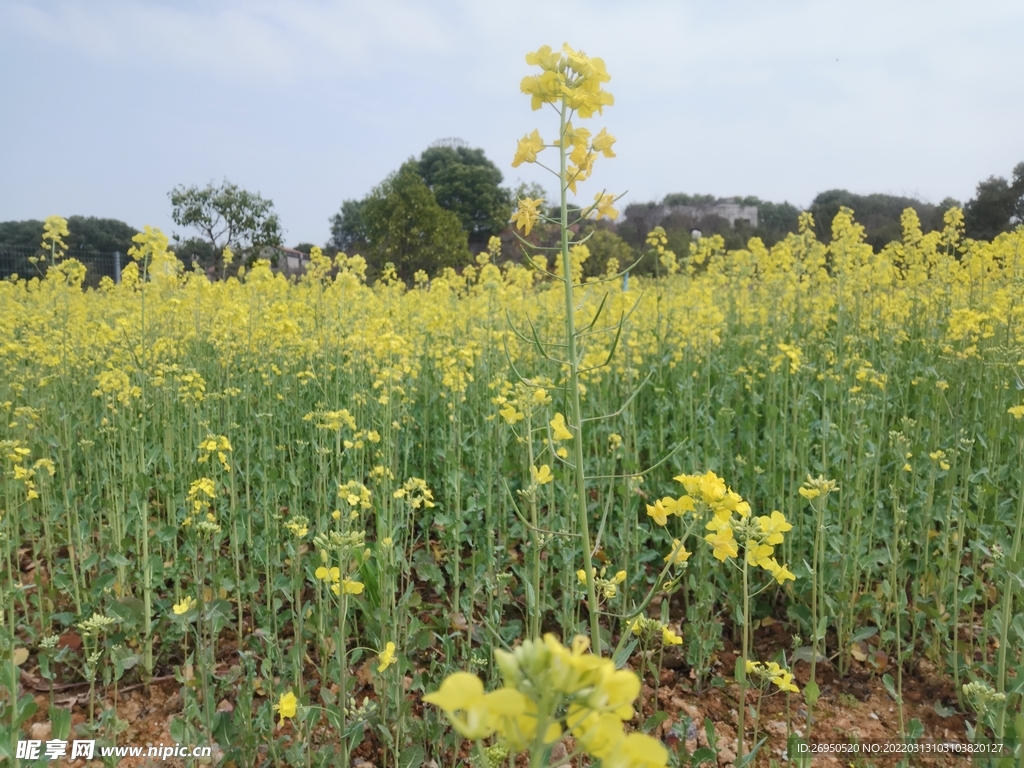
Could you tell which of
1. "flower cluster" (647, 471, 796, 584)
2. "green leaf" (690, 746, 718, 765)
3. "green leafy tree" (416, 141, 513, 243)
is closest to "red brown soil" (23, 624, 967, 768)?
"green leaf" (690, 746, 718, 765)

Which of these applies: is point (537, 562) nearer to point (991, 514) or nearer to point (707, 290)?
point (991, 514)

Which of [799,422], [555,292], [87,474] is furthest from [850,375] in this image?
[555,292]

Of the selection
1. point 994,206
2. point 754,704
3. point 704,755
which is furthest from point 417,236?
point 704,755

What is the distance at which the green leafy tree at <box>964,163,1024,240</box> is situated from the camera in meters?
14.5

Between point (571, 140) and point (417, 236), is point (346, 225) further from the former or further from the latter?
point (571, 140)

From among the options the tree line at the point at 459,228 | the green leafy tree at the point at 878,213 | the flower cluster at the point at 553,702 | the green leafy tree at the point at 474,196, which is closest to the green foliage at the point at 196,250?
the tree line at the point at 459,228

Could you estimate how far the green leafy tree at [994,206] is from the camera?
14.5m

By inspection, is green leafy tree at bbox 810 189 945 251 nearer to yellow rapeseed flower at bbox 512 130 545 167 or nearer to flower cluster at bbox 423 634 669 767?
yellow rapeseed flower at bbox 512 130 545 167

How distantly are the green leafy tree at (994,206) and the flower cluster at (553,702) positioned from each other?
679 inches

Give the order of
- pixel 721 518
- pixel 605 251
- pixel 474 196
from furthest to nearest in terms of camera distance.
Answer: pixel 474 196
pixel 605 251
pixel 721 518

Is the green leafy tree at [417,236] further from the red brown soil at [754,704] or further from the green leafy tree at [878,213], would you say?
the red brown soil at [754,704]

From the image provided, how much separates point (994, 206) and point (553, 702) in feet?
62.8

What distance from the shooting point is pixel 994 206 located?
15.2 m

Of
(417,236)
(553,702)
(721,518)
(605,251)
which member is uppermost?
(417,236)
